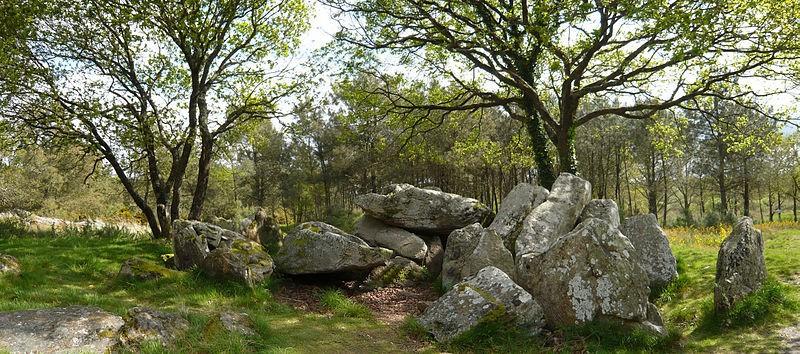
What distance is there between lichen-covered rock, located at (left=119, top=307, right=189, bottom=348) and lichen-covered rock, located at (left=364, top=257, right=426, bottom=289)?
5747 mm

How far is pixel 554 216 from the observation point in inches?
496

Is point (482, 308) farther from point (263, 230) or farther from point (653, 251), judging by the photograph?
point (263, 230)

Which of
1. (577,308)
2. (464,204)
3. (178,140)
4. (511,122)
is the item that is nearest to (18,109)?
(178,140)

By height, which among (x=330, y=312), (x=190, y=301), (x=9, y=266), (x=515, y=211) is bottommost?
(x=330, y=312)

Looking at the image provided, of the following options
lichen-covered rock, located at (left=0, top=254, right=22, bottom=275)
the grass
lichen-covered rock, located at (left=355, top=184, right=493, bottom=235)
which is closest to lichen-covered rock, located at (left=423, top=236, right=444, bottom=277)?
lichen-covered rock, located at (left=355, top=184, right=493, bottom=235)

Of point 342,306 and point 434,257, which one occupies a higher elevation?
point 434,257

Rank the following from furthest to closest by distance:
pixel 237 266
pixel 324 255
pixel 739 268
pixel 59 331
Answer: pixel 324 255 < pixel 237 266 < pixel 739 268 < pixel 59 331

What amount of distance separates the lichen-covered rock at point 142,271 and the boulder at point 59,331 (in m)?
3.74

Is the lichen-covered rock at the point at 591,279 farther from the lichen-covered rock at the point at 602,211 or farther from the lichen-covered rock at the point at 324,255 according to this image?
the lichen-covered rock at the point at 324,255

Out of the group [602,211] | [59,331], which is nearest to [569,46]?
[602,211]

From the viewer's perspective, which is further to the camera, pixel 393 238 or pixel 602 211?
pixel 393 238

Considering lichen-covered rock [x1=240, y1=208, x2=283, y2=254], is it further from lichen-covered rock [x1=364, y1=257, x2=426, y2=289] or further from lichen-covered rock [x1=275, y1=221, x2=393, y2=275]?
lichen-covered rock [x1=364, y1=257, x2=426, y2=289]

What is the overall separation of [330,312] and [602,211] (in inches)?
298

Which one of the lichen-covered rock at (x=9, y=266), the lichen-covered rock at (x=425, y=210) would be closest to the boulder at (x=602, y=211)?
the lichen-covered rock at (x=425, y=210)
